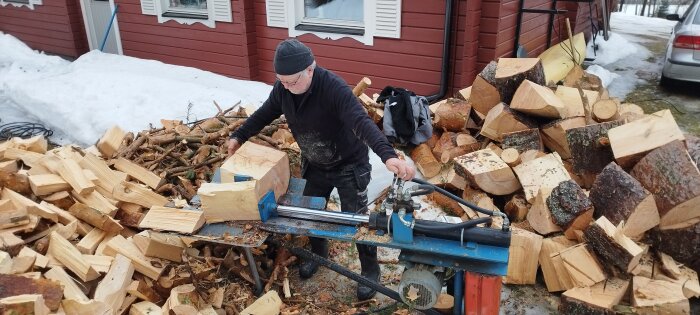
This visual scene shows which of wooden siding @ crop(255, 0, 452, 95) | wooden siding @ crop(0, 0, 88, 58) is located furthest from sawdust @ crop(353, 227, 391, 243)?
wooden siding @ crop(0, 0, 88, 58)

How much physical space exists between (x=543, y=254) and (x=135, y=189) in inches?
121

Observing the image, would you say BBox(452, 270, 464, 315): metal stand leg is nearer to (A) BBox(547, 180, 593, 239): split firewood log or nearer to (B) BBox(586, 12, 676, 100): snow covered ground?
(A) BBox(547, 180, 593, 239): split firewood log

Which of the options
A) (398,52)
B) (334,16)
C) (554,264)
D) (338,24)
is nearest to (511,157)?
(554,264)

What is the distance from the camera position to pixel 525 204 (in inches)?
161

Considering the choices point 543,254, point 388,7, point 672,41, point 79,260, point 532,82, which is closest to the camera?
point 79,260

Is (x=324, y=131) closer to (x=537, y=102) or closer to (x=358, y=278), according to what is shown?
(x=358, y=278)

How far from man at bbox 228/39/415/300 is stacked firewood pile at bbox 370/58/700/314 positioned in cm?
129

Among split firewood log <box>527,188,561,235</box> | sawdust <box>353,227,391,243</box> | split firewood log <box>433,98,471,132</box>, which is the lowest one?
split firewood log <box>527,188,561,235</box>

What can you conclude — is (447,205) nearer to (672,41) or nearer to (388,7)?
(388,7)

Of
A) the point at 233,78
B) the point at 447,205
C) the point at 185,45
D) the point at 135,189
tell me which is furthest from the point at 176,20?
the point at 447,205

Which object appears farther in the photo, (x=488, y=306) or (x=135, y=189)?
(x=135, y=189)

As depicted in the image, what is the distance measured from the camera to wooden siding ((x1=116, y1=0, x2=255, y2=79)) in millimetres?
7629

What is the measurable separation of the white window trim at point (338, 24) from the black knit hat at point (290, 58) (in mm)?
3760

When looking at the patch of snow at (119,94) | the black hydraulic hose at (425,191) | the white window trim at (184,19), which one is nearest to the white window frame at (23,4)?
the patch of snow at (119,94)
